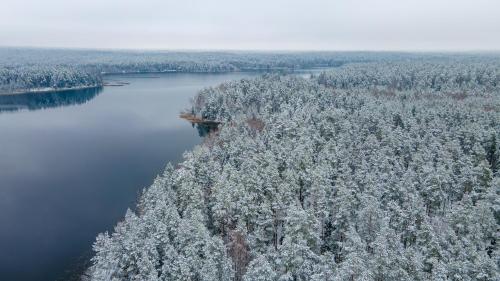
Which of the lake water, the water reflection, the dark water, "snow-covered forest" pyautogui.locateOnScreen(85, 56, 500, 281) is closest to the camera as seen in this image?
"snow-covered forest" pyautogui.locateOnScreen(85, 56, 500, 281)

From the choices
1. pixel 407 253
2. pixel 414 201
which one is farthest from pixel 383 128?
pixel 407 253

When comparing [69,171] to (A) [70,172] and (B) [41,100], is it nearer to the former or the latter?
(A) [70,172]

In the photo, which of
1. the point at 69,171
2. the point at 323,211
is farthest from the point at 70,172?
the point at 323,211

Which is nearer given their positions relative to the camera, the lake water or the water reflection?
the lake water

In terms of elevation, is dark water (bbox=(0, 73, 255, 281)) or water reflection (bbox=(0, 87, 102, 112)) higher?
water reflection (bbox=(0, 87, 102, 112))

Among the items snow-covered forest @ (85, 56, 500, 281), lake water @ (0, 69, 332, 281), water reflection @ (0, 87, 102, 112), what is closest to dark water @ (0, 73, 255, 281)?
lake water @ (0, 69, 332, 281)

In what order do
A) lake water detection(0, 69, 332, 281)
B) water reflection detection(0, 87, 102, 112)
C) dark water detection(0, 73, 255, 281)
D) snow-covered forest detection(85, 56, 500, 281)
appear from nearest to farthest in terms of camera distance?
snow-covered forest detection(85, 56, 500, 281) → lake water detection(0, 69, 332, 281) → dark water detection(0, 73, 255, 281) → water reflection detection(0, 87, 102, 112)

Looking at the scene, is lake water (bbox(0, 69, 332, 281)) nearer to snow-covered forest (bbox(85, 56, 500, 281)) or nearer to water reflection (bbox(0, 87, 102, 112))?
water reflection (bbox(0, 87, 102, 112))

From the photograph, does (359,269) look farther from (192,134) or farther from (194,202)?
(192,134)

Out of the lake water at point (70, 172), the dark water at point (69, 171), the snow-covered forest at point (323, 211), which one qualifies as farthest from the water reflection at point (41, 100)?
the snow-covered forest at point (323, 211)
